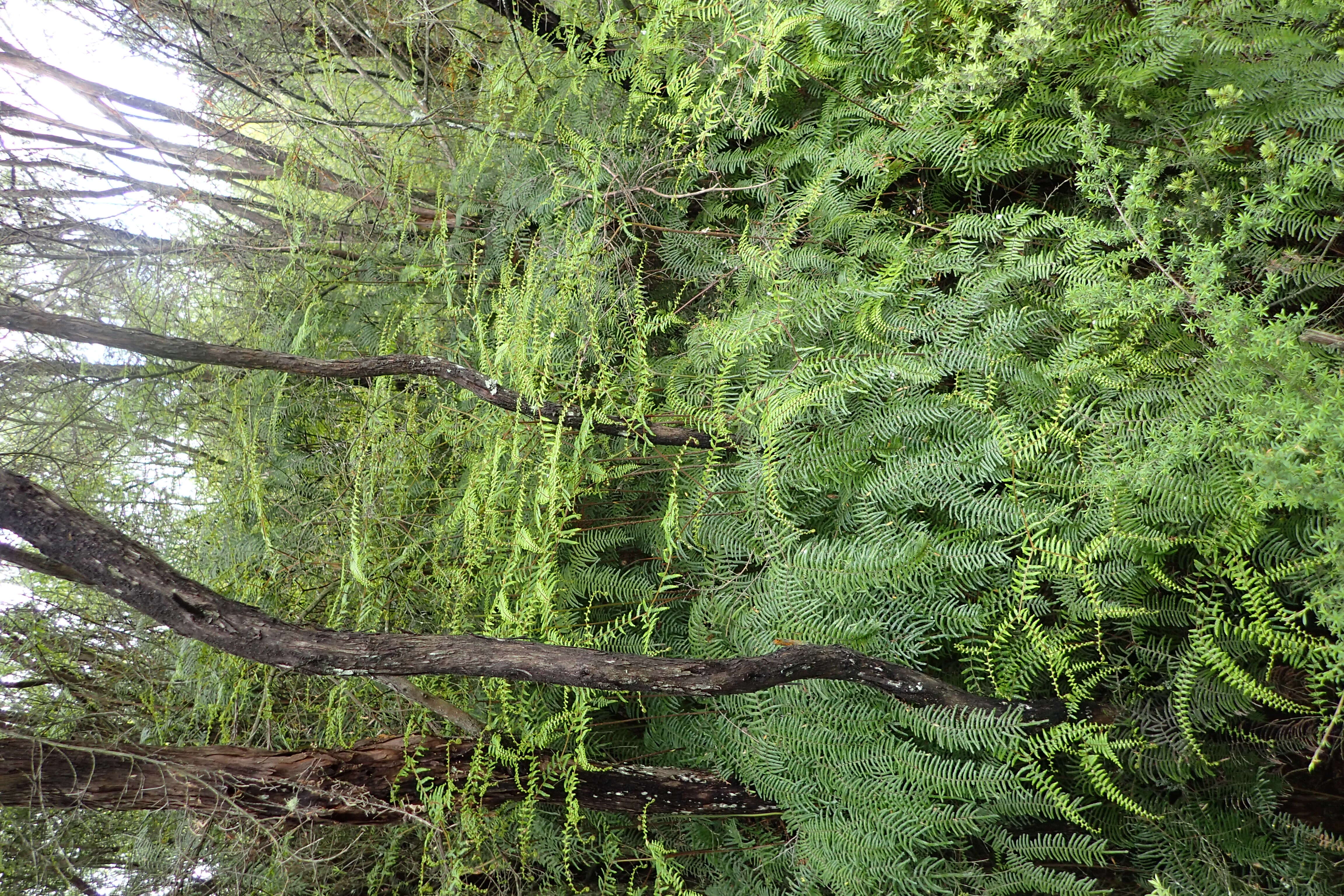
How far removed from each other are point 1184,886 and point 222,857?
2.41m

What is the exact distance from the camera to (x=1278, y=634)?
50.6 inches

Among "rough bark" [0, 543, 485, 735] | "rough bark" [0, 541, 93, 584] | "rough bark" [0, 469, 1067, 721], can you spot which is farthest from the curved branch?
"rough bark" [0, 541, 93, 584]

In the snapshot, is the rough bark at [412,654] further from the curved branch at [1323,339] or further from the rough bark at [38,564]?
the curved branch at [1323,339]

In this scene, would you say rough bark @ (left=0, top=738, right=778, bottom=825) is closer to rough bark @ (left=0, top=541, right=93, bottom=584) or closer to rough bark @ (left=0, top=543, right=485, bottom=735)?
rough bark @ (left=0, top=543, right=485, bottom=735)

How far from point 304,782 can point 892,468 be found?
1.47 m

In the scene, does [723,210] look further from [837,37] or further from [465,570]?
[465,570]

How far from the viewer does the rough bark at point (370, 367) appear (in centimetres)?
175

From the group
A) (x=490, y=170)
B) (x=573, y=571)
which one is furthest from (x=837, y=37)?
(x=573, y=571)

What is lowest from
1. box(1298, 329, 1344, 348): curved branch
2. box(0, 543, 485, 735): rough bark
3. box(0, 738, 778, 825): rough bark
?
box(0, 738, 778, 825): rough bark

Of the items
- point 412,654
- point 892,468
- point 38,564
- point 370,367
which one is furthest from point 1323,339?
point 38,564

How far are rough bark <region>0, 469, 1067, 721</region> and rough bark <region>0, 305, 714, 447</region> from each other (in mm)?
423

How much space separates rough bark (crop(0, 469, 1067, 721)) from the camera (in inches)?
55.5

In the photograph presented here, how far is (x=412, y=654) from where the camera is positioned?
1.55m

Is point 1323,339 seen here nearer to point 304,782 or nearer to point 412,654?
point 412,654
